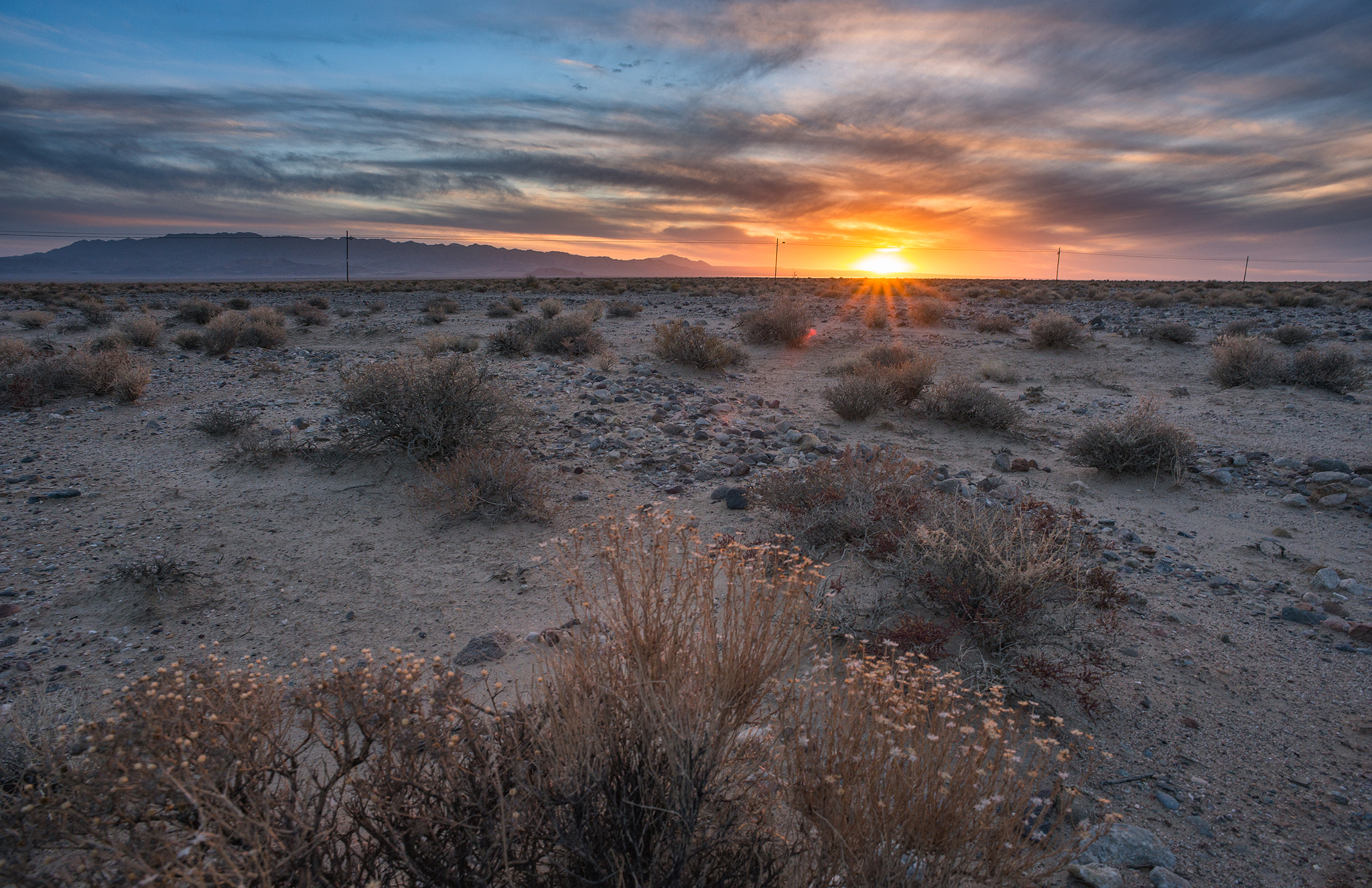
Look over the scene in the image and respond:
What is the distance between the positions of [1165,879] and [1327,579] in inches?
147

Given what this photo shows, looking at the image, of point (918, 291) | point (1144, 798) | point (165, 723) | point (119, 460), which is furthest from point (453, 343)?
point (918, 291)

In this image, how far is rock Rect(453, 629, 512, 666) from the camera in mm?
3822

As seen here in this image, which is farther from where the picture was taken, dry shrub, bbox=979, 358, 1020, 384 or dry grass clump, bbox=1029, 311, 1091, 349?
dry grass clump, bbox=1029, 311, 1091, 349

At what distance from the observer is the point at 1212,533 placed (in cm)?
564

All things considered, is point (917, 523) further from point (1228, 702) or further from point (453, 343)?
point (453, 343)

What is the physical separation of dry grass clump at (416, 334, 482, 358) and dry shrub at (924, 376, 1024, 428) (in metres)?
8.40

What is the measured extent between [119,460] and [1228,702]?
9899mm

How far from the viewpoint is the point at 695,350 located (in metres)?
11.8

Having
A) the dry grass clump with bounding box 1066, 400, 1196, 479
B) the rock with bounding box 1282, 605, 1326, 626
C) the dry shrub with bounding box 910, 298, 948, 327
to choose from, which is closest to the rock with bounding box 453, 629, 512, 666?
the rock with bounding box 1282, 605, 1326, 626

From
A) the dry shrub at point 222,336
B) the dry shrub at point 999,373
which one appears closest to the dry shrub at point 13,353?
the dry shrub at point 222,336

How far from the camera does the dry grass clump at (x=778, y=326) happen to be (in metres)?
15.1

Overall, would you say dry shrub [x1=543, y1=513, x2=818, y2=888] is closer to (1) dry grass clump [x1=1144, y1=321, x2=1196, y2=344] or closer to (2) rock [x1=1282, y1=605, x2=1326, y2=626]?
(2) rock [x1=1282, y1=605, x2=1326, y2=626]

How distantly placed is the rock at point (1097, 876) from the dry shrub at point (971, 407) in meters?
7.06

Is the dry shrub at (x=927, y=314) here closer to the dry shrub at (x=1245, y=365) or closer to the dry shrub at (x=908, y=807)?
the dry shrub at (x=1245, y=365)
